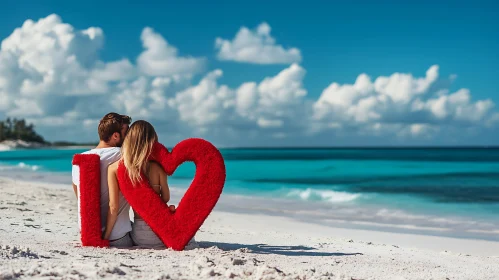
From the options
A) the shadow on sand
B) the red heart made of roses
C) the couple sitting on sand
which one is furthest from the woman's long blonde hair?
the shadow on sand

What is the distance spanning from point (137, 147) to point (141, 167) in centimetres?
25

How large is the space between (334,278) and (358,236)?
483 centimetres

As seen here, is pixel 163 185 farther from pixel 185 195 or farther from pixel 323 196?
pixel 323 196

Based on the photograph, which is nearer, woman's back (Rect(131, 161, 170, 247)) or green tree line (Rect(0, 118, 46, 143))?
woman's back (Rect(131, 161, 170, 247))

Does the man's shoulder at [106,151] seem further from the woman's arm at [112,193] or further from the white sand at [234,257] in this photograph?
the white sand at [234,257]

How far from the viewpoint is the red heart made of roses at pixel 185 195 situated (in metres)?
5.71

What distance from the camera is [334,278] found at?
4828 mm

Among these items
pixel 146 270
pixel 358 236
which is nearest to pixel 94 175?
pixel 146 270

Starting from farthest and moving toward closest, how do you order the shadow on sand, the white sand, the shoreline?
the shoreline < the shadow on sand < the white sand

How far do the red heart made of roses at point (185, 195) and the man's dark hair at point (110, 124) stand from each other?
43 centimetres

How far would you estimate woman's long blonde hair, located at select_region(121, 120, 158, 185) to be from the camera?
18.2 feet

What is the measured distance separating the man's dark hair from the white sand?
132 cm

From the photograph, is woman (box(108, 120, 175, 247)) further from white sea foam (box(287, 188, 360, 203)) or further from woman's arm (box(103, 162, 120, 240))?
white sea foam (box(287, 188, 360, 203))

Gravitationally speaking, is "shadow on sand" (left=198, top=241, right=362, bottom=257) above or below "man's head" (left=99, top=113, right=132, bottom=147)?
below
